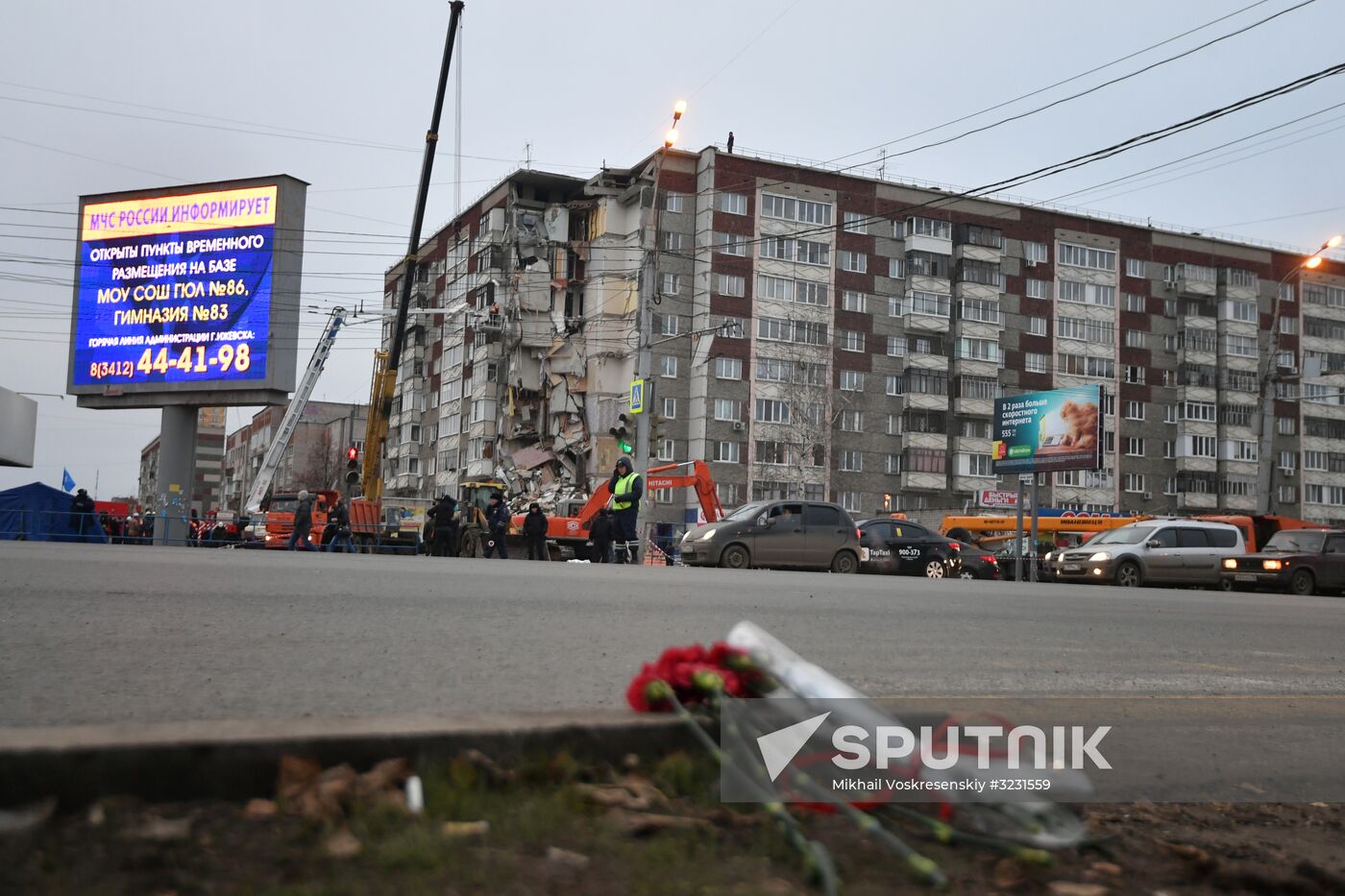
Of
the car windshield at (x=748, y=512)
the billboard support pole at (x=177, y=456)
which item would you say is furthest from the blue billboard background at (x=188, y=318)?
the car windshield at (x=748, y=512)

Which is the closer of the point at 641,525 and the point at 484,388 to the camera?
the point at 641,525

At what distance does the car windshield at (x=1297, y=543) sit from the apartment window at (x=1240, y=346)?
60.2m

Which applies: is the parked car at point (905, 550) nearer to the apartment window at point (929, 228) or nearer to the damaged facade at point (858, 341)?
the damaged facade at point (858, 341)

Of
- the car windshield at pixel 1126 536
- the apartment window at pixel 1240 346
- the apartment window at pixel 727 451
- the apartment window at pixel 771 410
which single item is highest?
the apartment window at pixel 1240 346

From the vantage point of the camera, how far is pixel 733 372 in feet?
233

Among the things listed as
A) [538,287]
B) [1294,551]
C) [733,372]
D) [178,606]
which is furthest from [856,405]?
[178,606]

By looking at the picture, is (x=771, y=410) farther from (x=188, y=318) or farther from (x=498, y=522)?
(x=498, y=522)

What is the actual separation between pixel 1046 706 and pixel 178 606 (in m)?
5.79

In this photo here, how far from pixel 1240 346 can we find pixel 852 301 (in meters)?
32.1

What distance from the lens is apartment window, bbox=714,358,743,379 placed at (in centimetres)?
7069

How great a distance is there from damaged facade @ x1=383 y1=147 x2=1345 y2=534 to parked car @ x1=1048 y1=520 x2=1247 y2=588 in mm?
35928

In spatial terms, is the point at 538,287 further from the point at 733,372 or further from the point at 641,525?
the point at 641,525

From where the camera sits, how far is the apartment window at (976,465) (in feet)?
252

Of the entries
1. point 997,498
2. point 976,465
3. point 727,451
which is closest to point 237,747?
point 727,451
